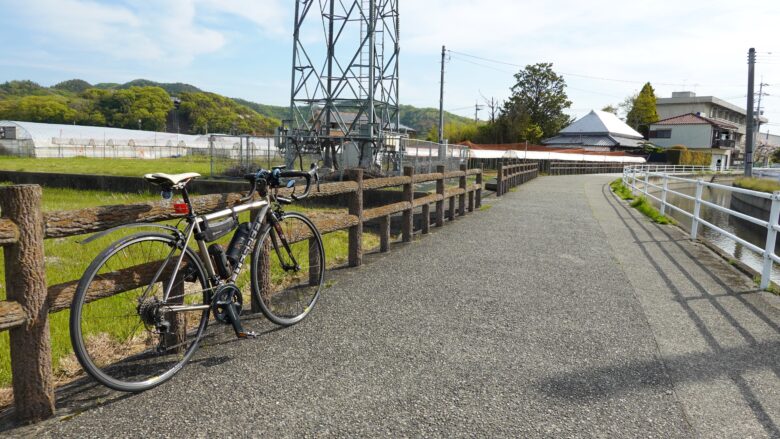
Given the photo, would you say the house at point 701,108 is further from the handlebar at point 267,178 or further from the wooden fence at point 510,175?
the handlebar at point 267,178

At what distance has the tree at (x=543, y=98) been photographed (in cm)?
7950

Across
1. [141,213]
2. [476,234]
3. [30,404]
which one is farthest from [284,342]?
[476,234]

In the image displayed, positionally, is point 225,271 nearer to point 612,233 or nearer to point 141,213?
point 141,213

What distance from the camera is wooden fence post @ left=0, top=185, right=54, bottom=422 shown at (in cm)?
256

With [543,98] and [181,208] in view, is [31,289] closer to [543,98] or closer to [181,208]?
[181,208]

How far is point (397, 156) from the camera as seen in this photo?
67.0 feet

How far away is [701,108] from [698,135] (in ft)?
84.1

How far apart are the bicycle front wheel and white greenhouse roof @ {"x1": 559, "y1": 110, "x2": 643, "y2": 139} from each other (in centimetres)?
7352

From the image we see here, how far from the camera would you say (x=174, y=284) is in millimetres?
3285

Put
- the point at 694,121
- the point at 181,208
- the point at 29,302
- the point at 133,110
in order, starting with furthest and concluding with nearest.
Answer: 1. the point at 133,110
2. the point at 694,121
3. the point at 181,208
4. the point at 29,302

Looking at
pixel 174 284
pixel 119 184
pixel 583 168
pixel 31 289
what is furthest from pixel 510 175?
pixel 583 168

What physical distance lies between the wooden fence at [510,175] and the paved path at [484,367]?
37.7 feet

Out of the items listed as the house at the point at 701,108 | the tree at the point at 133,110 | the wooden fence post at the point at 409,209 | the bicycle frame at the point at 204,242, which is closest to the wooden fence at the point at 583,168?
the wooden fence post at the point at 409,209

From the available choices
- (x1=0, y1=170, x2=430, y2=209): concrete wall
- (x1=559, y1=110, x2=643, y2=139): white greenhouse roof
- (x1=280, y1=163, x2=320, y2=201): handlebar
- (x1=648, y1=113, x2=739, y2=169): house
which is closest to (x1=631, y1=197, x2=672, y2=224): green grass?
(x1=0, y1=170, x2=430, y2=209): concrete wall
